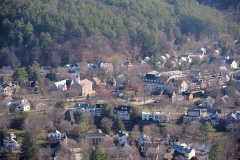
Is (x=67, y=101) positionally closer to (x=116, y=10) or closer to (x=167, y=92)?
(x=167, y=92)

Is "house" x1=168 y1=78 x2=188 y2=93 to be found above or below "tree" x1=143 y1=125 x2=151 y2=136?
above

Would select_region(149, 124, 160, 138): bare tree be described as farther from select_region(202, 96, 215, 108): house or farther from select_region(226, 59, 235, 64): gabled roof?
select_region(226, 59, 235, 64): gabled roof

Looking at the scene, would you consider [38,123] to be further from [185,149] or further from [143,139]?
[185,149]

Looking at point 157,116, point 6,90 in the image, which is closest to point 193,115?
point 157,116

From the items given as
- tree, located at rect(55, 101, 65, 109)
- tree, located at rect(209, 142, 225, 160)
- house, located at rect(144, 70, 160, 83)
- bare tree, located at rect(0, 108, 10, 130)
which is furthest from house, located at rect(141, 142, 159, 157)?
house, located at rect(144, 70, 160, 83)

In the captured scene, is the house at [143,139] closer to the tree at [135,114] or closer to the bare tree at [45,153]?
the tree at [135,114]

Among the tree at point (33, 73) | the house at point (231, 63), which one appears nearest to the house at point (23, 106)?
the tree at point (33, 73)

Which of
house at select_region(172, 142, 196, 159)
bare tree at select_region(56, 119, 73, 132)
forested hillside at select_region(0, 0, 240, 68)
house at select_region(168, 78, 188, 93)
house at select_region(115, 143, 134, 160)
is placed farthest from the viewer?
forested hillside at select_region(0, 0, 240, 68)
